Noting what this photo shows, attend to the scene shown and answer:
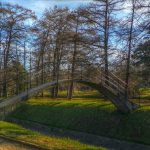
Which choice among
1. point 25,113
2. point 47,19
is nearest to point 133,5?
point 25,113

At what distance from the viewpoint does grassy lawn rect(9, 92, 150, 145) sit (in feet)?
87.6

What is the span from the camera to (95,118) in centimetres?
3091

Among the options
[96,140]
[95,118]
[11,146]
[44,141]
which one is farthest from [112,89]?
[11,146]

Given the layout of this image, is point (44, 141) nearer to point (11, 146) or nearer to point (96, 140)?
point (11, 146)

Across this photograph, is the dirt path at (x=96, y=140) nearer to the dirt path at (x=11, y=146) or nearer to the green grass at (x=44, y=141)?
the green grass at (x=44, y=141)

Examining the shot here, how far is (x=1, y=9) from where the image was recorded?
164 feet

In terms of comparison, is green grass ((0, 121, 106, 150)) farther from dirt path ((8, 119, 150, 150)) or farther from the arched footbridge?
the arched footbridge

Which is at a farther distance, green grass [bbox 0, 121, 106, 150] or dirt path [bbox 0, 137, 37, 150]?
green grass [bbox 0, 121, 106, 150]

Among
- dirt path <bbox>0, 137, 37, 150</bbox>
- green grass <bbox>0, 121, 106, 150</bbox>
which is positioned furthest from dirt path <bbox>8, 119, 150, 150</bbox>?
dirt path <bbox>0, 137, 37, 150</bbox>

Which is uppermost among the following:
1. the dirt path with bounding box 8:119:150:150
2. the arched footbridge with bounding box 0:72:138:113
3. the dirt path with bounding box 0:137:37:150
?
the arched footbridge with bounding box 0:72:138:113

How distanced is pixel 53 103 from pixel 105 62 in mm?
6270

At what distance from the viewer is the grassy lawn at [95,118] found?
2669 centimetres

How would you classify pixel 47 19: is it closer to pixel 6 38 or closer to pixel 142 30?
pixel 6 38

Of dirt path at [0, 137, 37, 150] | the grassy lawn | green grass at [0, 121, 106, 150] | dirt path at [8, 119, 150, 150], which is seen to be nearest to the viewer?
dirt path at [0, 137, 37, 150]
